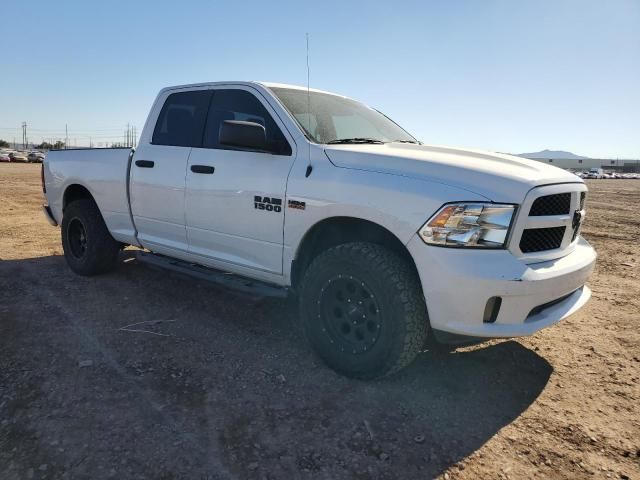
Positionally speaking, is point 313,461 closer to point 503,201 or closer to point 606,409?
point 503,201

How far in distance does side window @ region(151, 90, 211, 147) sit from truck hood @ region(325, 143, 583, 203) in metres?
1.46

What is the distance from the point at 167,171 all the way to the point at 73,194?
1936 millimetres

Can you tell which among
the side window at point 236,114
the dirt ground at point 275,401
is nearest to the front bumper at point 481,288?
the dirt ground at point 275,401

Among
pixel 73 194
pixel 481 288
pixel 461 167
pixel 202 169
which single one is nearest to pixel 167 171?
pixel 202 169

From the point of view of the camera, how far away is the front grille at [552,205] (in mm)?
2750

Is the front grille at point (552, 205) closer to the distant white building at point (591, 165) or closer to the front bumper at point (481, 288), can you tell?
the front bumper at point (481, 288)

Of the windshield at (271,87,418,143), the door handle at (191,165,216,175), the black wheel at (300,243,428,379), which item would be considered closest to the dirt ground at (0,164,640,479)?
the black wheel at (300,243,428,379)

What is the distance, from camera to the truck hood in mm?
2648

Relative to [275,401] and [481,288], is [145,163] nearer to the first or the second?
[275,401]

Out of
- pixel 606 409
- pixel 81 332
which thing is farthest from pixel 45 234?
pixel 606 409

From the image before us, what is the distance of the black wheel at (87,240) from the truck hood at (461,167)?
3.02 meters

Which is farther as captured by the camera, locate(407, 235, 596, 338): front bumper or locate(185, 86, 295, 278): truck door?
locate(185, 86, 295, 278): truck door

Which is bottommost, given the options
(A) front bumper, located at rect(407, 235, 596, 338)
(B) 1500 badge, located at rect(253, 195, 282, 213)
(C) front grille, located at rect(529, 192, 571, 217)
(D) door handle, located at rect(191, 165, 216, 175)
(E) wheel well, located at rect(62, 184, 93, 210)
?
(A) front bumper, located at rect(407, 235, 596, 338)

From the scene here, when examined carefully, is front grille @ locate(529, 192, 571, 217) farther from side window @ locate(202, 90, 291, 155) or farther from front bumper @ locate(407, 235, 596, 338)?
side window @ locate(202, 90, 291, 155)
